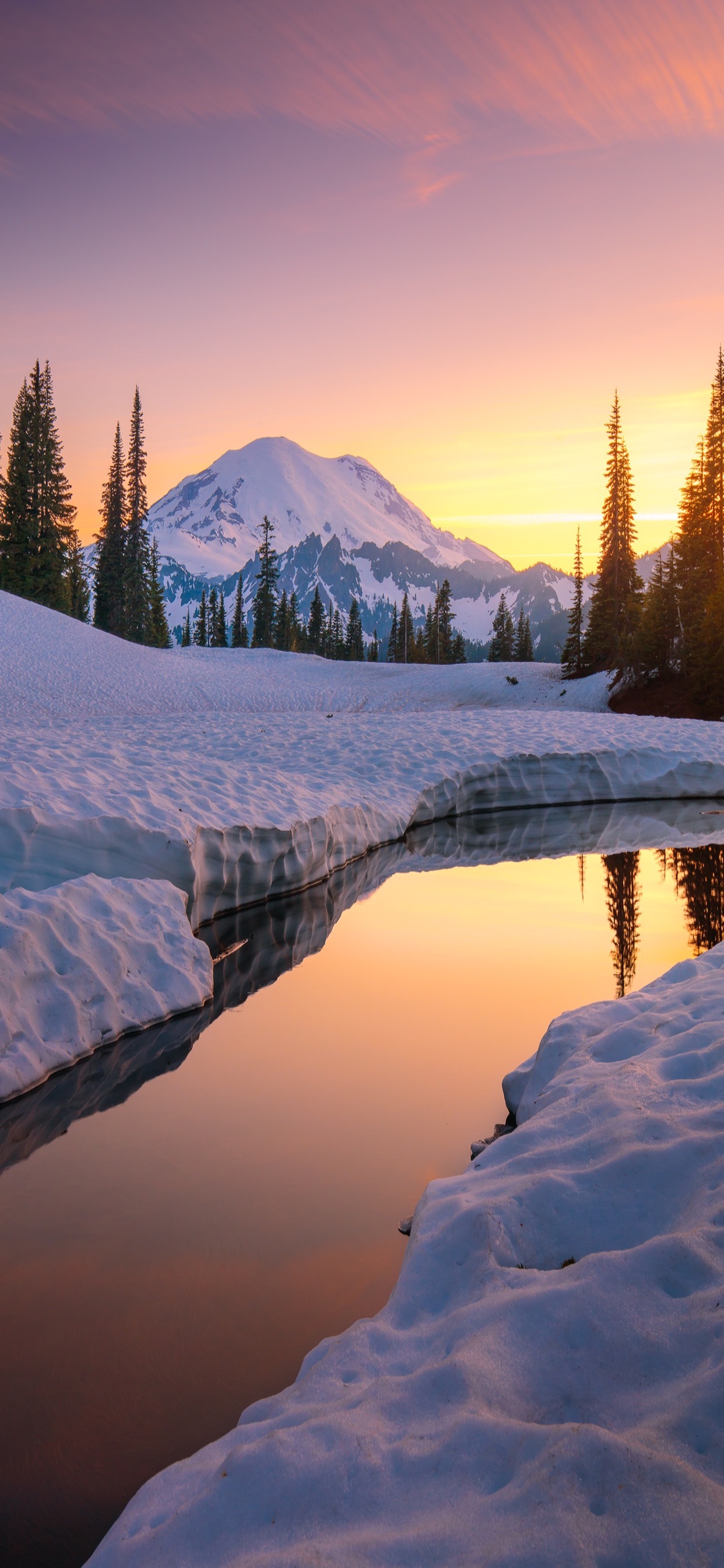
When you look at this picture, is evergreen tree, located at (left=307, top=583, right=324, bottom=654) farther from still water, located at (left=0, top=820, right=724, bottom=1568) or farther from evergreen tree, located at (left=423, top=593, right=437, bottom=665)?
still water, located at (left=0, top=820, right=724, bottom=1568)

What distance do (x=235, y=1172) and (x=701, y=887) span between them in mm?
8476

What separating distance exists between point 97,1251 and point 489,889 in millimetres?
8279

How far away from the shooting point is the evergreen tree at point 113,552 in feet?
182

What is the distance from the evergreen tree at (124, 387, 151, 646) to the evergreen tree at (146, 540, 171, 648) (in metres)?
0.67

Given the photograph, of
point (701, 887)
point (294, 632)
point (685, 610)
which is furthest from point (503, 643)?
point (701, 887)

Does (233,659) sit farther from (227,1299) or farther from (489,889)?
(227,1299)

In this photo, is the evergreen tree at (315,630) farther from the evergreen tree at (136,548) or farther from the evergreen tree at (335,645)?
the evergreen tree at (136,548)

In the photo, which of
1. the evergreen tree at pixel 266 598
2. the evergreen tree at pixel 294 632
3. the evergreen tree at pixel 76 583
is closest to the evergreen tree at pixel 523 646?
the evergreen tree at pixel 294 632

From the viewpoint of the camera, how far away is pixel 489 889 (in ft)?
38.9

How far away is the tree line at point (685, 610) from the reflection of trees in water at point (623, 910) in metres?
22.4

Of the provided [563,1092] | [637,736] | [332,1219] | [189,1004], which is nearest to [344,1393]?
[332,1219]

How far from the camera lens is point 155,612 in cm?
6669

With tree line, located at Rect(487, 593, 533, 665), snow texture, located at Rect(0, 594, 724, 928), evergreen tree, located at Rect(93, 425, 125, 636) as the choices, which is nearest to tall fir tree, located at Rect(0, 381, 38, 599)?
evergreen tree, located at Rect(93, 425, 125, 636)

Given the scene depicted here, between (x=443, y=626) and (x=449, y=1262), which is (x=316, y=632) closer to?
(x=443, y=626)
